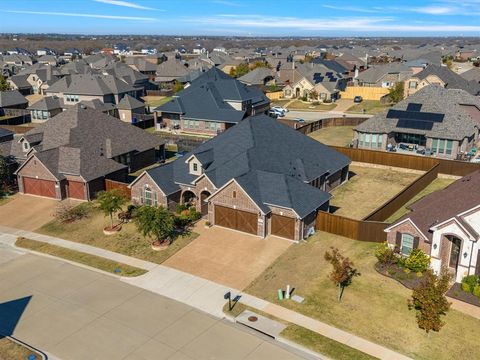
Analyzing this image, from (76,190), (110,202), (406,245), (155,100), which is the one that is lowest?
(76,190)

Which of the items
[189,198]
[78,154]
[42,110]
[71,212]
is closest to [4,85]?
[42,110]

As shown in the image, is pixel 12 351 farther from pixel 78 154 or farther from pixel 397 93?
pixel 397 93

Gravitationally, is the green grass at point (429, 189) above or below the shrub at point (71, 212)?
above

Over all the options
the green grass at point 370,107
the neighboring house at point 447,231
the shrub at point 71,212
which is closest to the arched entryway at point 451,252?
the neighboring house at point 447,231

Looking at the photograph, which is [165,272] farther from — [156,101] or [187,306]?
[156,101]

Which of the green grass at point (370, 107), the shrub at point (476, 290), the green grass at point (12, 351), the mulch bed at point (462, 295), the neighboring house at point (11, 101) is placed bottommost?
the green grass at point (12, 351)

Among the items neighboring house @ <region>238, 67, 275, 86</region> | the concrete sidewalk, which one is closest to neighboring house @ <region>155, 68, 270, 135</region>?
neighboring house @ <region>238, 67, 275, 86</region>

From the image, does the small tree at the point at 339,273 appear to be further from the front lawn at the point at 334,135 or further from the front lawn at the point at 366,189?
the front lawn at the point at 334,135
